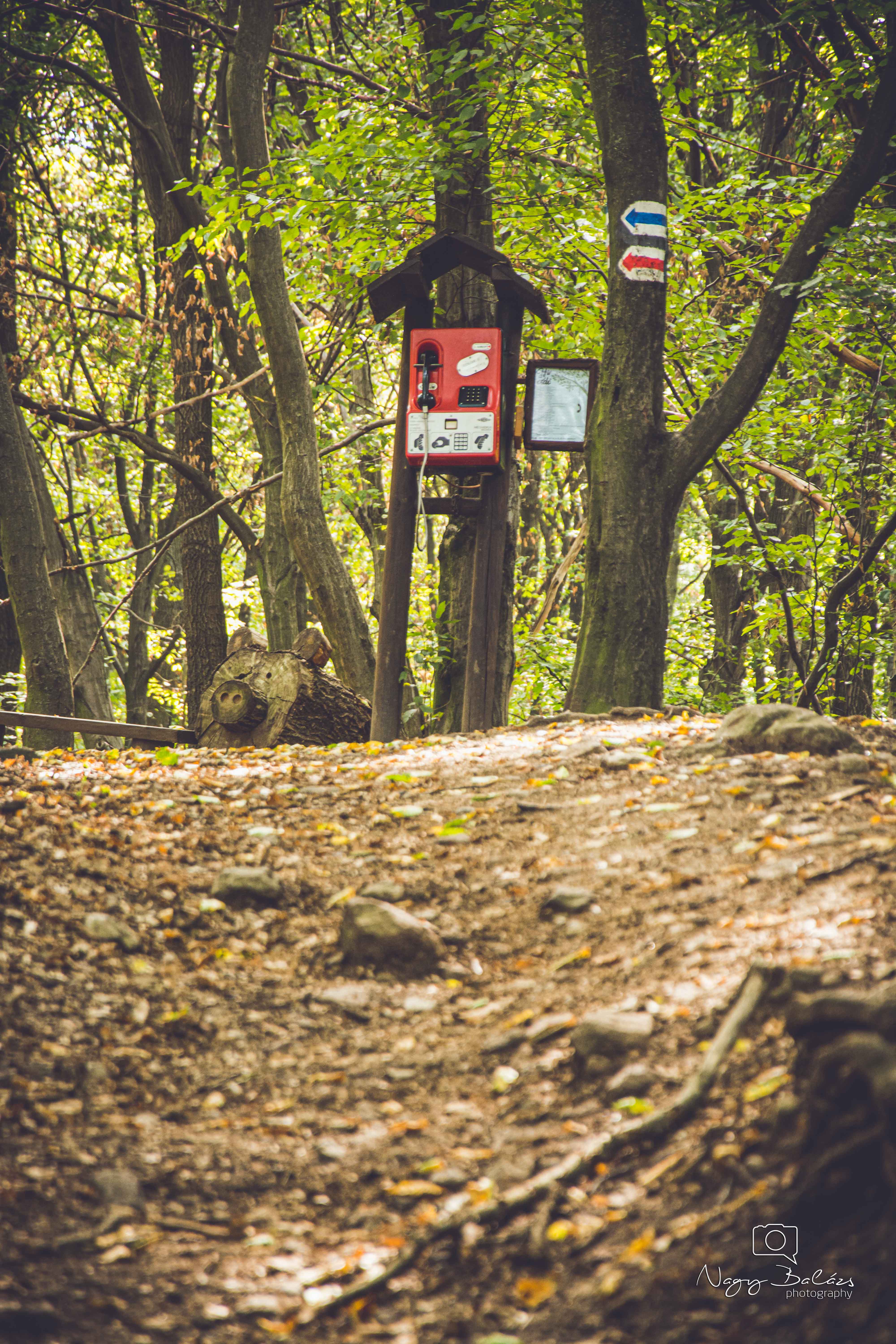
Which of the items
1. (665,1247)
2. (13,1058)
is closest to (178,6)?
(13,1058)

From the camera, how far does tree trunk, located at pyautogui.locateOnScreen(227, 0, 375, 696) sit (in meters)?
7.68

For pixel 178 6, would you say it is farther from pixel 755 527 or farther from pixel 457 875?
pixel 457 875

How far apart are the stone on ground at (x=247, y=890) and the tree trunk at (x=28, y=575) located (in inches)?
217

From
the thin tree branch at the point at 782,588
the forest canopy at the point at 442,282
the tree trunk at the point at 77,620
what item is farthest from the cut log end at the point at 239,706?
the tree trunk at the point at 77,620

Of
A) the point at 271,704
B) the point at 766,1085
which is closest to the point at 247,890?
the point at 766,1085

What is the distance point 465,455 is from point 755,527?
3267 millimetres

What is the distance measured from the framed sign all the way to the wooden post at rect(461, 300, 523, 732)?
0.20m

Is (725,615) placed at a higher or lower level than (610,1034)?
higher

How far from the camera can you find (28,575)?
8383mm

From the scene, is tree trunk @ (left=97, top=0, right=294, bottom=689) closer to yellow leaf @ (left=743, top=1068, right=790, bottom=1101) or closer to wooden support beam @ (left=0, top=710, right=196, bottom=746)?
wooden support beam @ (left=0, top=710, right=196, bottom=746)

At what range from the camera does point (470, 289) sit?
721cm

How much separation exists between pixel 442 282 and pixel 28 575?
4.25 metres

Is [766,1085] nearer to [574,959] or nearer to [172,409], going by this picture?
[574,959]

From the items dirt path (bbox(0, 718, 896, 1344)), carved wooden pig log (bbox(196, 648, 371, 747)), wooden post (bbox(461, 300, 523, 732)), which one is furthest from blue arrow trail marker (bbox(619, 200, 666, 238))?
carved wooden pig log (bbox(196, 648, 371, 747))
